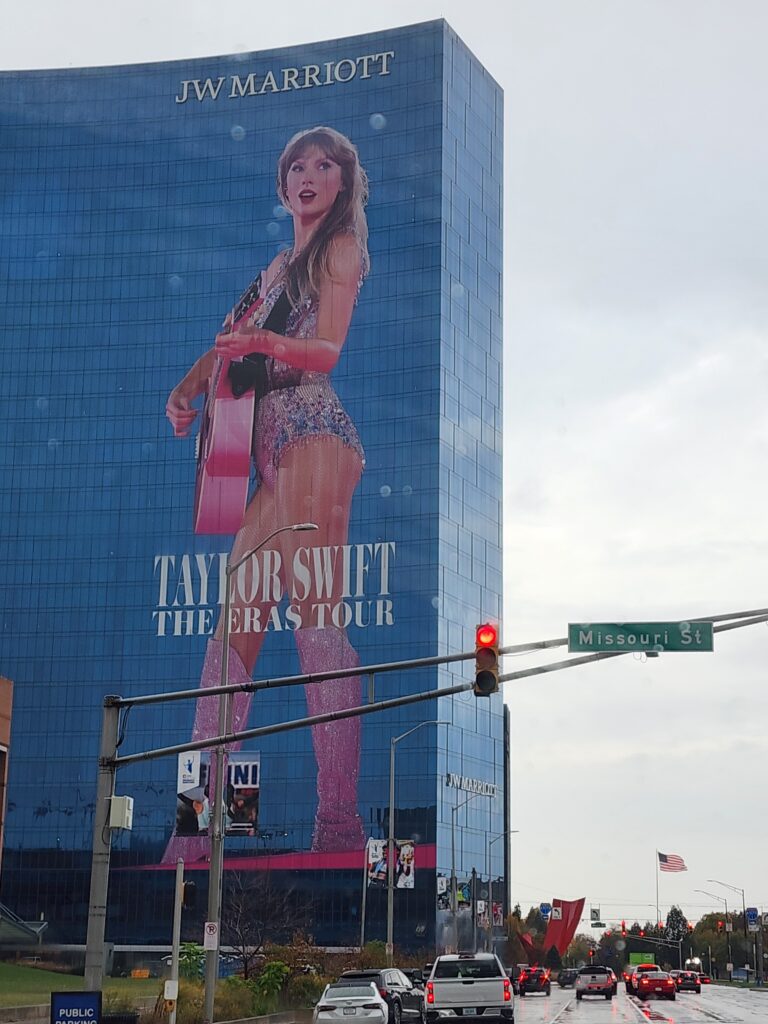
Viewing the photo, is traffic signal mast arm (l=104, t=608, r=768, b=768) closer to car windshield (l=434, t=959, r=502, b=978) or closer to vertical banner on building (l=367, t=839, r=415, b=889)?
car windshield (l=434, t=959, r=502, b=978)

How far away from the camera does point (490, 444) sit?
155375 mm

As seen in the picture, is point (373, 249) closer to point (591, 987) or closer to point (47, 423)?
point (47, 423)

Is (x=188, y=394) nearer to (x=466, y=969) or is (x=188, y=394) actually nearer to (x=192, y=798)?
(x=192, y=798)

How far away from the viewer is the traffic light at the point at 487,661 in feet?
83.8

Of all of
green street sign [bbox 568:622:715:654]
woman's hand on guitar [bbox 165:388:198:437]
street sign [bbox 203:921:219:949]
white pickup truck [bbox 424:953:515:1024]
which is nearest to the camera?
green street sign [bbox 568:622:715:654]

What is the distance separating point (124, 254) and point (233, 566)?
122 metres

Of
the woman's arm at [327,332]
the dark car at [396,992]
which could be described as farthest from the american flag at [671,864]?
the dark car at [396,992]

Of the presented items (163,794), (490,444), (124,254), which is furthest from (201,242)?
(163,794)

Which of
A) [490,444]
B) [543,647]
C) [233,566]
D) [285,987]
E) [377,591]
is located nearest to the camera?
[543,647]

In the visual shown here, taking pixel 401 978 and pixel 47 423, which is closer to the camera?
pixel 401 978

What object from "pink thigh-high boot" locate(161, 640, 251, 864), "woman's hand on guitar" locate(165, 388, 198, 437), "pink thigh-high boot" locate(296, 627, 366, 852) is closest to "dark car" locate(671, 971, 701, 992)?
"pink thigh-high boot" locate(296, 627, 366, 852)

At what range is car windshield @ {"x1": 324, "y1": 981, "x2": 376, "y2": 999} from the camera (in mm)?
38394

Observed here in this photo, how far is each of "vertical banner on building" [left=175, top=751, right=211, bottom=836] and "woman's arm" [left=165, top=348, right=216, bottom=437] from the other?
97731 mm

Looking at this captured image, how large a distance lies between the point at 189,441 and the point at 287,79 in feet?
128
